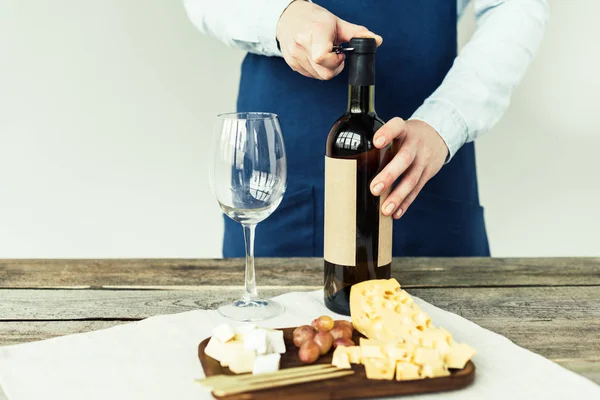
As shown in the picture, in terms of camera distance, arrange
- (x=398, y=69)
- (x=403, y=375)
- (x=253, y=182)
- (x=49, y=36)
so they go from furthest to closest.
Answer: (x=49, y=36)
(x=398, y=69)
(x=253, y=182)
(x=403, y=375)

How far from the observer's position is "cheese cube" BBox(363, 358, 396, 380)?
2.31 ft

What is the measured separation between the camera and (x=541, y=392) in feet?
2.33

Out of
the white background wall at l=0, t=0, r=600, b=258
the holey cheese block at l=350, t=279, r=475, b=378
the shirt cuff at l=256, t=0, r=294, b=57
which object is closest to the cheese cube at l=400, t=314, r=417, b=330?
the holey cheese block at l=350, t=279, r=475, b=378

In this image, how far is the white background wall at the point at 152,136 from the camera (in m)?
1.95

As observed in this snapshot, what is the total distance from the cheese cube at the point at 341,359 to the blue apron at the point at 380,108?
0.64 metres

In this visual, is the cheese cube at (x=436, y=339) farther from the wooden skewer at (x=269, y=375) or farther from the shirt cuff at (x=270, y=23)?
the shirt cuff at (x=270, y=23)

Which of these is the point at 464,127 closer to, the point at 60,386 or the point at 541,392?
the point at 541,392

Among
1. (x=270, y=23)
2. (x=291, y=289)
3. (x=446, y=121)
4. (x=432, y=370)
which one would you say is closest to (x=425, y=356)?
(x=432, y=370)

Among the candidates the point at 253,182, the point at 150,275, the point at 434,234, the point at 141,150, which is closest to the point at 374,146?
the point at 253,182

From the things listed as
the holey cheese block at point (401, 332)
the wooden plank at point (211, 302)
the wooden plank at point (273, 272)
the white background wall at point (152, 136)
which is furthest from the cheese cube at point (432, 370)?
the white background wall at point (152, 136)

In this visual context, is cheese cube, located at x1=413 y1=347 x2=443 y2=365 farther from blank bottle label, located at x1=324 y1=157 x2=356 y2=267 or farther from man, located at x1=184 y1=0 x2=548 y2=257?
man, located at x1=184 y1=0 x2=548 y2=257

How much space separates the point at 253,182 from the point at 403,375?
0.31m

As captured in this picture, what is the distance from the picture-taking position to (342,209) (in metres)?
0.90

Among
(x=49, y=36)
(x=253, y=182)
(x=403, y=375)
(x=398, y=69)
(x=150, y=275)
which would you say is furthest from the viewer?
(x=49, y=36)
